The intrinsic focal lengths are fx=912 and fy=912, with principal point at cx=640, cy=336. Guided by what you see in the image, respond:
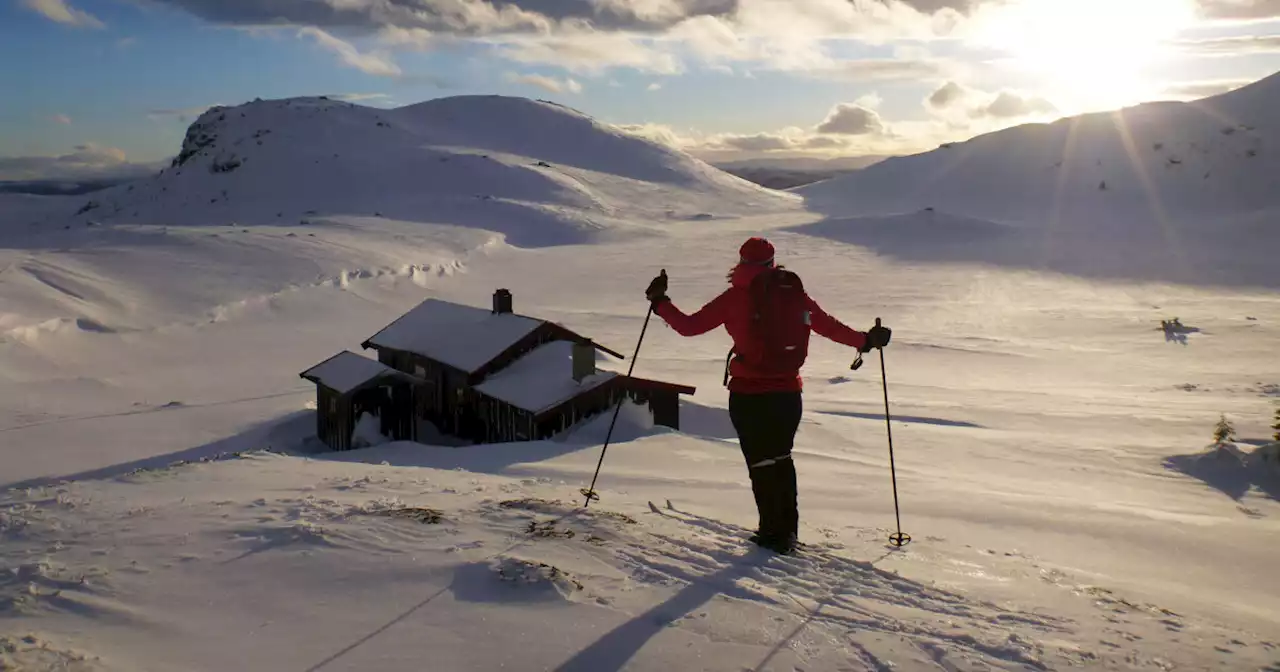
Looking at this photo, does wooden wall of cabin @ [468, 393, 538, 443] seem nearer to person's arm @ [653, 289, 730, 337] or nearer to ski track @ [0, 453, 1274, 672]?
ski track @ [0, 453, 1274, 672]

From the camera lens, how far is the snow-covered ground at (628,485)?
14.7 feet

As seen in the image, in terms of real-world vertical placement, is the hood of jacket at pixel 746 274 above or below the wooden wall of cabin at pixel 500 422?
above

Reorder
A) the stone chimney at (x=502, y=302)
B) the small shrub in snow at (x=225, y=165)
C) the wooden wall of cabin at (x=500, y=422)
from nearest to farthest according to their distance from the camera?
the wooden wall of cabin at (x=500, y=422) < the stone chimney at (x=502, y=302) < the small shrub in snow at (x=225, y=165)

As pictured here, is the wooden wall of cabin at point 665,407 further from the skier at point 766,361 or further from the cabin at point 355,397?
the skier at point 766,361

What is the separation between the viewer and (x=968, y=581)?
20.5 feet

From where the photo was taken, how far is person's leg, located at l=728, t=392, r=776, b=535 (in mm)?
6469

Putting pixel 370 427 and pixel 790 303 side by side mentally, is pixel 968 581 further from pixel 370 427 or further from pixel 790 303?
pixel 370 427

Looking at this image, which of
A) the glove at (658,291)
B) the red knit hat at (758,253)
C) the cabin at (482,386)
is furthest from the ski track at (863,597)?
the cabin at (482,386)

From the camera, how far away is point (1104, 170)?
85938 millimetres

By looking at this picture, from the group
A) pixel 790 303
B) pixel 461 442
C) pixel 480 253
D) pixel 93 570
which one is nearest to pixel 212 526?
pixel 93 570

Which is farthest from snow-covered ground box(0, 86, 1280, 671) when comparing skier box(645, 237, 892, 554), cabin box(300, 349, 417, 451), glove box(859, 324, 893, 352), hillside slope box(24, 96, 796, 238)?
hillside slope box(24, 96, 796, 238)

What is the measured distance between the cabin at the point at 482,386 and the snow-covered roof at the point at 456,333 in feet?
0.11

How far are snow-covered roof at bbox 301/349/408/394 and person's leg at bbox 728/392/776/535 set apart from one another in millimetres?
14380

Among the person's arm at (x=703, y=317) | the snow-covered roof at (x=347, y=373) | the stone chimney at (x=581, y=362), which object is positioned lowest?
the snow-covered roof at (x=347, y=373)
